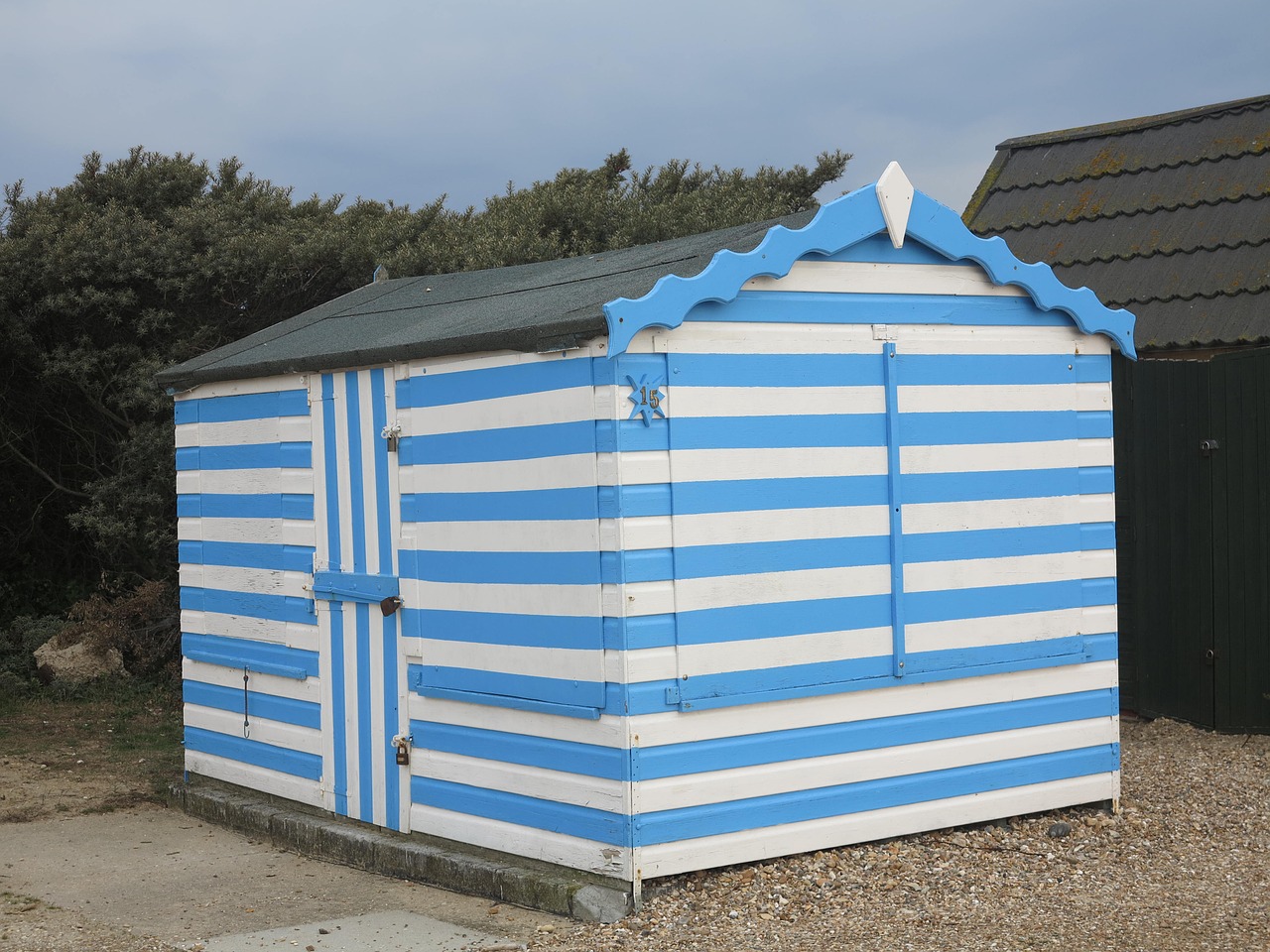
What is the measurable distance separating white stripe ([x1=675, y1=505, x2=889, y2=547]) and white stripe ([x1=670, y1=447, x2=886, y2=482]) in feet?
0.48

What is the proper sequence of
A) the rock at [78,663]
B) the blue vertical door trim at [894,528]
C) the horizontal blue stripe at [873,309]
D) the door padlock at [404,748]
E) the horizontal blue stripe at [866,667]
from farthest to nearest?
the rock at [78,663] < the door padlock at [404,748] < the blue vertical door trim at [894,528] < the horizontal blue stripe at [873,309] < the horizontal blue stripe at [866,667]

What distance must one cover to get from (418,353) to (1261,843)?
4248mm

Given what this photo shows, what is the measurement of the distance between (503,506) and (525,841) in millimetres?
1366

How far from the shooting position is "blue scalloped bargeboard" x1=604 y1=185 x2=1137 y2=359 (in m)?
5.39

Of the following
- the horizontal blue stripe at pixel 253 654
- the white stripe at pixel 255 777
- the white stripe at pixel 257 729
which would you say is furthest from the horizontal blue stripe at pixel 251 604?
the white stripe at pixel 255 777

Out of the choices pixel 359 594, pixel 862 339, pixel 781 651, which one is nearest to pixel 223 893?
pixel 359 594

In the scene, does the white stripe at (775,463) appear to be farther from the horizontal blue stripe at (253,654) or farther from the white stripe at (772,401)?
the horizontal blue stripe at (253,654)

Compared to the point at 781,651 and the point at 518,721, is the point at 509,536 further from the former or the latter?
the point at 781,651

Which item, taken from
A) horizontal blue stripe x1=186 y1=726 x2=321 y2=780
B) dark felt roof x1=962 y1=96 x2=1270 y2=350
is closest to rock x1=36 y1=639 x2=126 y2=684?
horizontal blue stripe x1=186 y1=726 x2=321 y2=780

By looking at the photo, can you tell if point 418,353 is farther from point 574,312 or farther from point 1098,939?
point 1098,939

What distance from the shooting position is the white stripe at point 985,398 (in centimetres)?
616

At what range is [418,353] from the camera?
6281mm

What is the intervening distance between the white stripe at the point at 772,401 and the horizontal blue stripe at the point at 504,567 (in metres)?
0.69

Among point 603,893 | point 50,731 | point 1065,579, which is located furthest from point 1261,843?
point 50,731
